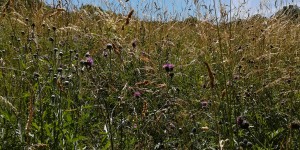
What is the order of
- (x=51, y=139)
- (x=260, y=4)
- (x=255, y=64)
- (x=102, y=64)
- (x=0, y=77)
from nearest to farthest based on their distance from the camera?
(x=51, y=139) → (x=0, y=77) → (x=255, y=64) → (x=102, y=64) → (x=260, y=4)

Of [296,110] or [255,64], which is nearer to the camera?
[296,110]

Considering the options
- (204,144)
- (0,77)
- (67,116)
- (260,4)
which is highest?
(260,4)

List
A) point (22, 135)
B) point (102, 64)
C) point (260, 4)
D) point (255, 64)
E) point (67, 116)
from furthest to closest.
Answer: point (260, 4), point (102, 64), point (255, 64), point (67, 116), point (22, 135)

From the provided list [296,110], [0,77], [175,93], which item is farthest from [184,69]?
[0,77]

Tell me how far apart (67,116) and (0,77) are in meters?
0.63

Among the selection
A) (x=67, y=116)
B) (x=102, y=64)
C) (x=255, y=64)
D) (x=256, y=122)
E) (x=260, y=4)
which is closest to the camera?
(x=67, y=116)

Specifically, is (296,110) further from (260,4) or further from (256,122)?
(260,4)

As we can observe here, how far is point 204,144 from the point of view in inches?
72.2

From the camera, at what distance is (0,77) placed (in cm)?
231

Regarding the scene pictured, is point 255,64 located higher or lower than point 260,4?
lower

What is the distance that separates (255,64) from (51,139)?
5.34ft

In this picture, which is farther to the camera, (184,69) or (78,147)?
(184,69)

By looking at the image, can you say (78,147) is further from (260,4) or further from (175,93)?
(260,4)

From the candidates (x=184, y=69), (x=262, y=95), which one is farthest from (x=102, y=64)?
(x=262, y=95)
